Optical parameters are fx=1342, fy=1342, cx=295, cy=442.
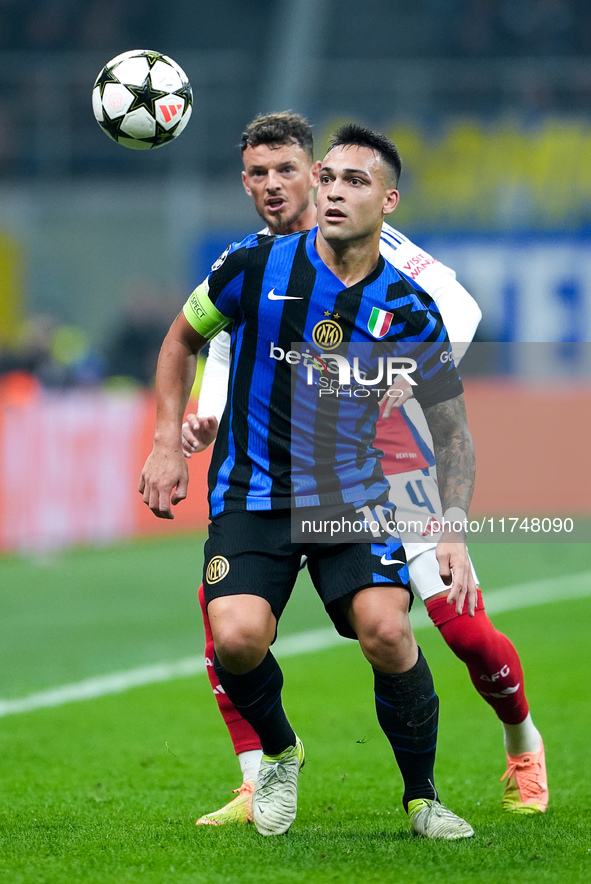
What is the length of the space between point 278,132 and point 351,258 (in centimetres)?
119

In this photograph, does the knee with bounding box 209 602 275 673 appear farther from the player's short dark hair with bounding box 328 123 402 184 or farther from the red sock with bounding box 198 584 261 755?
the player's short dark hair with bounding box 328 123 402 184

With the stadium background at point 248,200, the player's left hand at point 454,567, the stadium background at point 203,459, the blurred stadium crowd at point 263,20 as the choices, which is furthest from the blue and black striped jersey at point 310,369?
the blurred stadium crowd at point 263,20

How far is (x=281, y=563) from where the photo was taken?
4320mm

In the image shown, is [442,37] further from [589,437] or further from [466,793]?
[466,793]

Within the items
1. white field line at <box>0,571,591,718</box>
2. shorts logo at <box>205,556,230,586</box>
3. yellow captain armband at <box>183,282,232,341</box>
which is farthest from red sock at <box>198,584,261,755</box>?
white field line at <box>0,571,591,718</box>

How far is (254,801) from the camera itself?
443 centimetres

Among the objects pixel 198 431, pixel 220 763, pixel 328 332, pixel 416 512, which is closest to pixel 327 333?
pixel 328 332

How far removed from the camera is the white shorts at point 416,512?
16.3ft

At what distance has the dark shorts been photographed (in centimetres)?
425

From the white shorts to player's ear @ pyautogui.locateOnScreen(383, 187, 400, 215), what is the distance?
104 cm

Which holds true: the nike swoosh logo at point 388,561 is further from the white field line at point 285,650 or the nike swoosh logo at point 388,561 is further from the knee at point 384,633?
the white field line at point 285,650

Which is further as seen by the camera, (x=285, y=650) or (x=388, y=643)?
(x=285, y=650)

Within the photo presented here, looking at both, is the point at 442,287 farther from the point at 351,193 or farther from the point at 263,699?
the point at 263,699

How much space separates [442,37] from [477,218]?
15.3 ft
